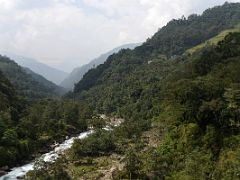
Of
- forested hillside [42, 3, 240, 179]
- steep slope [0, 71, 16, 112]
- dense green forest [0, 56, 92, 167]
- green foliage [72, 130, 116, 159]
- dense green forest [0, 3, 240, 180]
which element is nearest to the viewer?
forested hillside [42, 3, 240, 179]

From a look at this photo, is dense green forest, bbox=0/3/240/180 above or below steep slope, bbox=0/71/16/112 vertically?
below

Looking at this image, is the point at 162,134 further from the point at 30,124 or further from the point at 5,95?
the point at 5,95

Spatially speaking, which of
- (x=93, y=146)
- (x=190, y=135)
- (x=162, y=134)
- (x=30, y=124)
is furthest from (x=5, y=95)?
(x=190, y=135)

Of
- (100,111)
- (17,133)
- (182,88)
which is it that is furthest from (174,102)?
(100,111)

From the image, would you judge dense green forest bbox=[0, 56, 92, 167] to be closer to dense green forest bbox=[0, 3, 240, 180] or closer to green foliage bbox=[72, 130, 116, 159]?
dense green forest bbox=[0, 3, 240, 180]

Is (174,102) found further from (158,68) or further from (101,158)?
(158,68)

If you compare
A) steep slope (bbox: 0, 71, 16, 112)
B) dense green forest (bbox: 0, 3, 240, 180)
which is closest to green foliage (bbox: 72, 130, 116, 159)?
dense green forest (bbox: 0, 3, 240, 180)

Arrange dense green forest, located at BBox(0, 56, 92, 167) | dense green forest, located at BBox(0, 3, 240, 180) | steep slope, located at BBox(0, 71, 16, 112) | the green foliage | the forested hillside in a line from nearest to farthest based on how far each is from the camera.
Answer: the forested hillside < dense green forest, located at BBox(0, 3, 240, 180) < dense green forest, located at BBox(0, 56, 92, 167) < the green foliage < steep slope, located at BBox(0, 71, 16, 112)

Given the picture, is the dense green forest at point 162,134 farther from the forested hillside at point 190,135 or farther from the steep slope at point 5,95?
the steep slope at point 5,95

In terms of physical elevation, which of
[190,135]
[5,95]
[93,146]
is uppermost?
[5,95]

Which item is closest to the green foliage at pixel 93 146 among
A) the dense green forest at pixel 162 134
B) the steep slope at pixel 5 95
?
the dense green forest at pixel 162 134

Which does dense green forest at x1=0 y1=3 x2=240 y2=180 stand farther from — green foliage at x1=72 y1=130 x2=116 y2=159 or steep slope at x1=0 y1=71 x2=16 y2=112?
steep slope at x1=0 y1=71 x2=16 y2=112

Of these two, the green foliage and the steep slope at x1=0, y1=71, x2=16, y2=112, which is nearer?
the green foliage

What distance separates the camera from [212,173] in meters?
57.4
